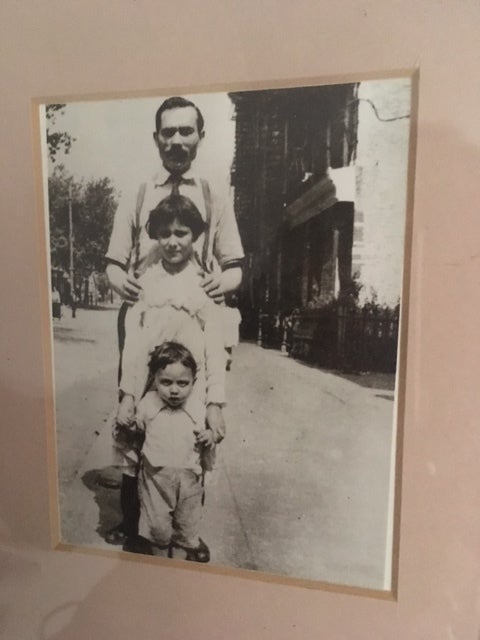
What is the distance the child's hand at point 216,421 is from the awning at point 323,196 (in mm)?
203

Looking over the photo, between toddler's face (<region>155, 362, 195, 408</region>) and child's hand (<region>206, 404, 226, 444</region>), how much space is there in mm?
31

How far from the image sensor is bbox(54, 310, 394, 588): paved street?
54cm

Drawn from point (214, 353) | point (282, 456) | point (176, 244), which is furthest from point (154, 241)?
point (282, 456)

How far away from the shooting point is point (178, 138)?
21.4 inches

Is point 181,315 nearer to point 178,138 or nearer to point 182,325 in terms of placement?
point 182,325

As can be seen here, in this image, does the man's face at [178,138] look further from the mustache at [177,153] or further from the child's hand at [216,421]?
the child's hand at [216,421]

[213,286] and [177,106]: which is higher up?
[177,106]

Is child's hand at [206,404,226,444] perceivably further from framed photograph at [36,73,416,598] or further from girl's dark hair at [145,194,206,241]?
girl's dark hair at [145,194,206,241]

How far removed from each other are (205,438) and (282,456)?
84 mm

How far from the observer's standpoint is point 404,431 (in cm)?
53

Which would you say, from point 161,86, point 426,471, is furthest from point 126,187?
point 426,471

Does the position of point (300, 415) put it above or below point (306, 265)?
below

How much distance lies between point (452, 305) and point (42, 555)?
54 cm

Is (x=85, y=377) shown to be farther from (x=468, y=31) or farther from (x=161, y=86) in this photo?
(x=468, y=31)
